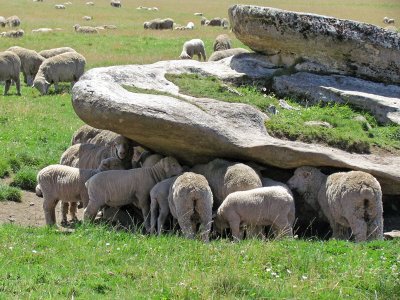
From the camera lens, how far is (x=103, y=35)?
48031 mm

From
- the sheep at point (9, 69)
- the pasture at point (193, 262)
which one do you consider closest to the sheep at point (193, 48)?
the sheep at point (9, 69)

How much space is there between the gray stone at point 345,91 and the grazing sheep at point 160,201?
180 inches

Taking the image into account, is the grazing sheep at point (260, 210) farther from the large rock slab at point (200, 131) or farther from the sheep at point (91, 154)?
the sheep at point (91, 154)

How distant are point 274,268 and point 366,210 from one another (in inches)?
123

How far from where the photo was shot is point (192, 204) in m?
12.2

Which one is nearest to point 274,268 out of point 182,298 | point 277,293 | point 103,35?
point 277,293

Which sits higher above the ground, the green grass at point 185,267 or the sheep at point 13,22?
the green grass at point 185,267

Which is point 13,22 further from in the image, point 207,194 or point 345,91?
point 207,194

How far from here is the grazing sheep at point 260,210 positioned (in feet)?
39.2

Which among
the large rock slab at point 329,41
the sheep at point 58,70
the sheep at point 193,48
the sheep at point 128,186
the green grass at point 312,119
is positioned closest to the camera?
the sheep at point 128,186

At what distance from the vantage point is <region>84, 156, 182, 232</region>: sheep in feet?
42.7

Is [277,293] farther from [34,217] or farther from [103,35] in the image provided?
[103,35]

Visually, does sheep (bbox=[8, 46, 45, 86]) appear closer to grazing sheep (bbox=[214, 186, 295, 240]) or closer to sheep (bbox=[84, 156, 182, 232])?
sheep (bbox=[84, 156, 182, 232])

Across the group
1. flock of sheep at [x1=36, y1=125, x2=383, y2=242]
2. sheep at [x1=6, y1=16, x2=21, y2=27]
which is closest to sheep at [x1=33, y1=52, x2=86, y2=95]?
flock of sheep at [x1=36, y1=125, x2=383, y2=242]
